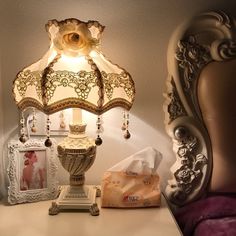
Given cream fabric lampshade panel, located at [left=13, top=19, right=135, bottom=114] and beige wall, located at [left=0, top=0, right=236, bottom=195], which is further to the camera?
beige wall, located at [left=0, top=0, right=236, bottom=195]

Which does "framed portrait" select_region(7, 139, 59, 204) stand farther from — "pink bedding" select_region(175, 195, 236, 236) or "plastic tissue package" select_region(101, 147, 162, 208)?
"pink bedding" select_region(175, 195, 236, 236)

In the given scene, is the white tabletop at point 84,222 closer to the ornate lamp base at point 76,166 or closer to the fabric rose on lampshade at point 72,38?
the ornate lamp base at point 76,166

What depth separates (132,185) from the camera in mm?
1401

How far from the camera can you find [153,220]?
133 centimetres

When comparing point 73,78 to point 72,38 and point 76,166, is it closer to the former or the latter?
point 72,38

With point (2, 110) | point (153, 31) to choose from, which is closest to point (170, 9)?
point (153, 31)

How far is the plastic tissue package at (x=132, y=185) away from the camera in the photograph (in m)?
1.39

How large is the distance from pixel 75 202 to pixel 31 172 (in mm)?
209

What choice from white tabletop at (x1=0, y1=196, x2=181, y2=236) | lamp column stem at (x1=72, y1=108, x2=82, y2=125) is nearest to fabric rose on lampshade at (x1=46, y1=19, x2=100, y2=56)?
lamp column stem at (x1=72, y1=108, x2=82, y2=125)

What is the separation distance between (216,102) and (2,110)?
2.79 feet

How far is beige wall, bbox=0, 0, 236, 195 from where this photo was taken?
151 centimetres

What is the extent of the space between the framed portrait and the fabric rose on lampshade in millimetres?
404

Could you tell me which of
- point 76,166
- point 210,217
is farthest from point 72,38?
point 210,217

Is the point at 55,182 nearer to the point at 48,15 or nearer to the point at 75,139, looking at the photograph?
the point at 75,139
